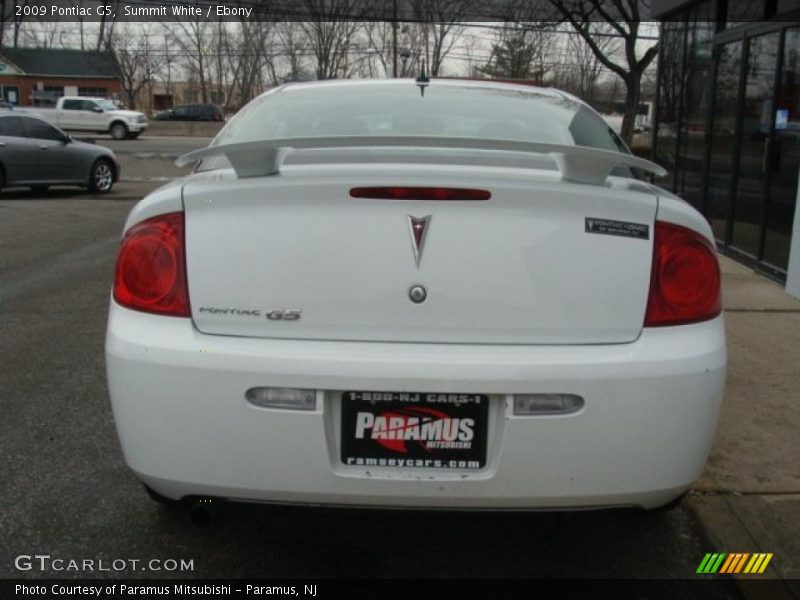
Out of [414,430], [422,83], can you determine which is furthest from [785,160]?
[414,430]

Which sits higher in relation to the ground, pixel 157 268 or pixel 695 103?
pixel 695 103

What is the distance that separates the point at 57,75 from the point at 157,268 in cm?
7337

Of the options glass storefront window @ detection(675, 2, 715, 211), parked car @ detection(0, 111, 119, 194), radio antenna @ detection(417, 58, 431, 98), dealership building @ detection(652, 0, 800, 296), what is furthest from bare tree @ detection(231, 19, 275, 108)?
radio antenna @ detection(417, 58, 431, 98)

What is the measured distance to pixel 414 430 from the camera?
86.5 inches

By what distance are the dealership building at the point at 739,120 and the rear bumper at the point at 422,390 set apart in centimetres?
518

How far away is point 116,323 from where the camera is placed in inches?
92.7

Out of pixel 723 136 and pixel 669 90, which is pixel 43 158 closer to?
pixel 669 90

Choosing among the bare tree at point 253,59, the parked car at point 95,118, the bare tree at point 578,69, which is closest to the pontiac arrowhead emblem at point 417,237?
the parked car at point 95,118

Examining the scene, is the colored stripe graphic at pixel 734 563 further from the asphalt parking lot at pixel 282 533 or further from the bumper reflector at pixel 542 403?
the bumper reflector at pixel 542 403

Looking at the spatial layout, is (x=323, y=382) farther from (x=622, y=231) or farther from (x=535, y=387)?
(x=622, y=231)

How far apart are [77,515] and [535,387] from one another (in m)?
1.90

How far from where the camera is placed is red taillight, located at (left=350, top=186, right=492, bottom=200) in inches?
87.1

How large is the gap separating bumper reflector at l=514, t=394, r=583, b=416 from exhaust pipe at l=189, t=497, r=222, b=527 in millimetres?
925

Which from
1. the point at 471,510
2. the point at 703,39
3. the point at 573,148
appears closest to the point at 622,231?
the point at 573,148
